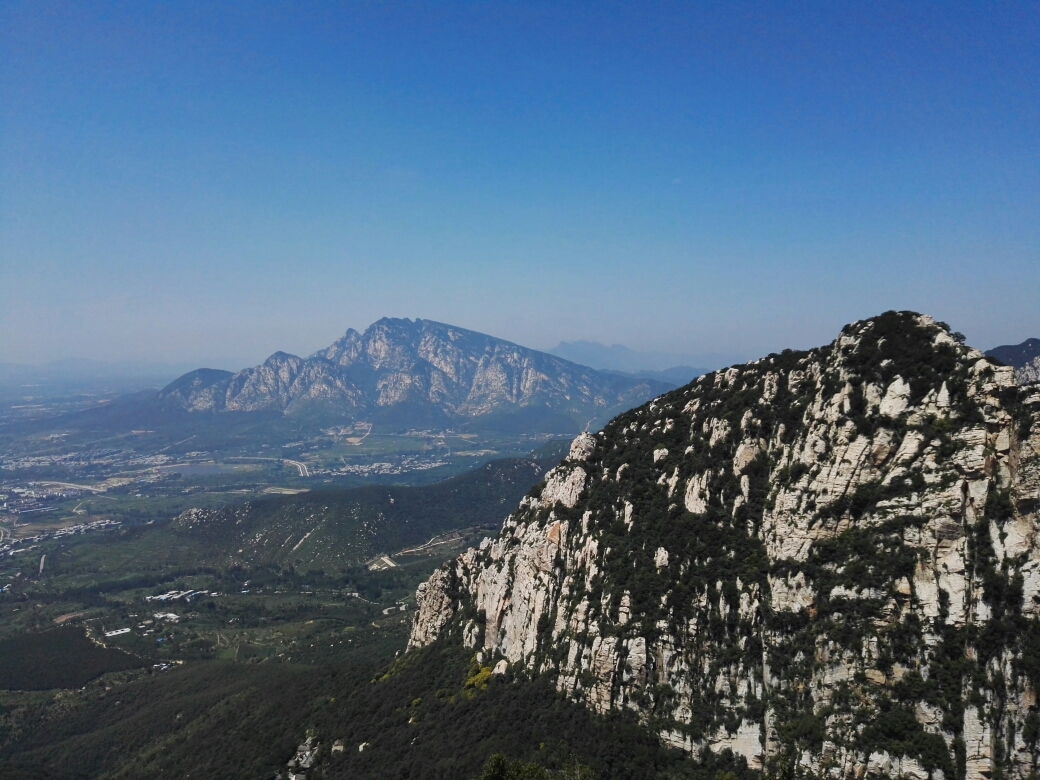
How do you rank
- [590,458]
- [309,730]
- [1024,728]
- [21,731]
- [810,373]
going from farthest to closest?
[21,731] < [590,458] < [309,730] < [810,373] < [1024,728]

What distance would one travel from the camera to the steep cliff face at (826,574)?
48.7 meters

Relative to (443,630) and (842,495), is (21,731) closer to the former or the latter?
(443,630)

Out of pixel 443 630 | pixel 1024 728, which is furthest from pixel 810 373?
pixel 443 630

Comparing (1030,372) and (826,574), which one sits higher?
(1030,372)

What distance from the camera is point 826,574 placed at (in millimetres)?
58469

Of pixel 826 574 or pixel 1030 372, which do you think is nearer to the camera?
pixel 826 574

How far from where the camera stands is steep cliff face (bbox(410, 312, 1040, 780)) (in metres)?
48.7

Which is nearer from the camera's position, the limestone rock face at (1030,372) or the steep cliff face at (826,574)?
the steep cliff face at (826,574)

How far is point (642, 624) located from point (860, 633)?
2123cm

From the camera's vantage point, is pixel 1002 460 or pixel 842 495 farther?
pixel 842 495

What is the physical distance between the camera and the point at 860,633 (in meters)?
53.6

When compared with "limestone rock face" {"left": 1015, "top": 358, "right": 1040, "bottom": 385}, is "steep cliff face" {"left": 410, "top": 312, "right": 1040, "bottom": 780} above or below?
below

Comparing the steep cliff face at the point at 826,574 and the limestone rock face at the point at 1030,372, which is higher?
the limestone rock face at the point at 1030,372

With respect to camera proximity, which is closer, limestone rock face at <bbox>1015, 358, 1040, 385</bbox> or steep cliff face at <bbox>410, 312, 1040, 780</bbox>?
steep cliff face at <bbox>410, 312, 1040, 780</bbox>
